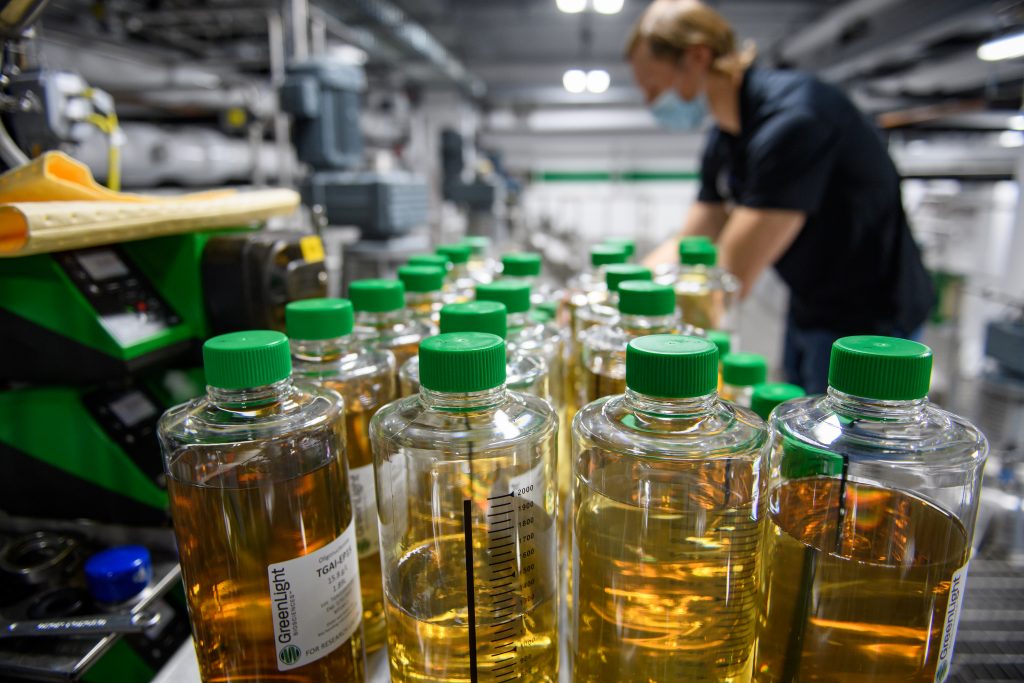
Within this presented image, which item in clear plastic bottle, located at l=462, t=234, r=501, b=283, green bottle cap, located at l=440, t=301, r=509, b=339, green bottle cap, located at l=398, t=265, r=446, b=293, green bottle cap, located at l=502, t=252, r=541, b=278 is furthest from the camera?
clear plastic bottle, located at l=462, t=234, r=501, b=283

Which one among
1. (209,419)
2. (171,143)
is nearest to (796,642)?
(209,419)

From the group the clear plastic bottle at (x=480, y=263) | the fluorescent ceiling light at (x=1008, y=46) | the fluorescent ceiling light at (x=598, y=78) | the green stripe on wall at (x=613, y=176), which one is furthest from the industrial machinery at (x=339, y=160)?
the green stripe on wall at (x=613, y=176)

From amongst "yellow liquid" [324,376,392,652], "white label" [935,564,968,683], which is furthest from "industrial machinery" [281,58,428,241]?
"white label" [935,564,968,683]

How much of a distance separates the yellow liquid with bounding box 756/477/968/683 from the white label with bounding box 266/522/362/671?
0.38 meters

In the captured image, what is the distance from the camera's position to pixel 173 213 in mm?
817

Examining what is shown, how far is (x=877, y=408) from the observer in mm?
532

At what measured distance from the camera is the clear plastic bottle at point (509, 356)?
2.18 feet

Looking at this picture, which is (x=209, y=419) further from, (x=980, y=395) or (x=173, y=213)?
(x=980, y=395)

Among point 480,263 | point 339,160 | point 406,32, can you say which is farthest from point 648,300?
point 406,32

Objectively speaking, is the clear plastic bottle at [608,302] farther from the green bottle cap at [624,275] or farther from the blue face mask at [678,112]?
the blue face mask at [678,112]

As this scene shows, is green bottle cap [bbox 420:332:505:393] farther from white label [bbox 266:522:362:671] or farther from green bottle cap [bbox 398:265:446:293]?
green bottle cap [bbox 398:265:446:293]

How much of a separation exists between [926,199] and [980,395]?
268cm

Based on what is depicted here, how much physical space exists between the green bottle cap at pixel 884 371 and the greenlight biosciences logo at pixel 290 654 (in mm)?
520

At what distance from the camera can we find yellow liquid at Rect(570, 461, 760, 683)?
1.79 ft
